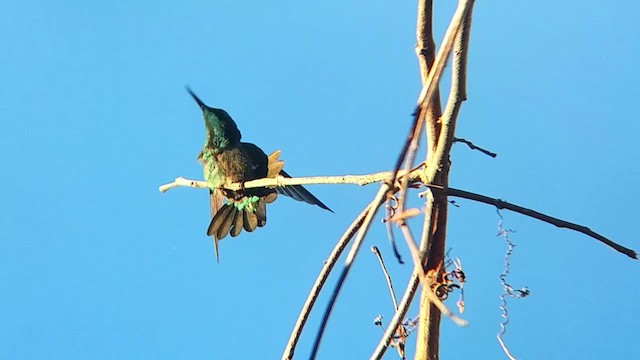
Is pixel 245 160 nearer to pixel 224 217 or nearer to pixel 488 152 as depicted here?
pixel 224 217

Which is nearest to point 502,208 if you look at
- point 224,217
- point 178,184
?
point 178,184

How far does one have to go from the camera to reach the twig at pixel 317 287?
Answer: 1196 mm

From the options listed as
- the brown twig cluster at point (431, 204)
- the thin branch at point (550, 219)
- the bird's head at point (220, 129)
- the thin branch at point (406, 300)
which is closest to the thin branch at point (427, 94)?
the brown twig cluster at point (431, 204)

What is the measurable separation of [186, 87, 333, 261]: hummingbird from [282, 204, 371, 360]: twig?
4.56 ft

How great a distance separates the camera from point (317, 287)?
1.21 metres

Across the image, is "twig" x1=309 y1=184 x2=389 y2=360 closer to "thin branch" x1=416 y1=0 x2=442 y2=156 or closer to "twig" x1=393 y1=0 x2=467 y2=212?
"twig" x1=393 y1=0 x2=467 y2=212

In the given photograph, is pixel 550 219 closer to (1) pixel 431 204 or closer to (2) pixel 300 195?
(1) pixel 431 204

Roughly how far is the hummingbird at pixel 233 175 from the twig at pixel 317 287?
1389 millimetres

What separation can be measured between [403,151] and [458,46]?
394mm

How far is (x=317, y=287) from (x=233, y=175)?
199 centimetres

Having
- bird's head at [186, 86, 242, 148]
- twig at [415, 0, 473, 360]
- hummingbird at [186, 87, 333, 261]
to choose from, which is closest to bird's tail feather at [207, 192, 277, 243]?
hummingbird at [186, 87, 333, 261]

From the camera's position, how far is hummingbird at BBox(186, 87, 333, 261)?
283cm

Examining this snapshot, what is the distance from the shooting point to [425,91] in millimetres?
663

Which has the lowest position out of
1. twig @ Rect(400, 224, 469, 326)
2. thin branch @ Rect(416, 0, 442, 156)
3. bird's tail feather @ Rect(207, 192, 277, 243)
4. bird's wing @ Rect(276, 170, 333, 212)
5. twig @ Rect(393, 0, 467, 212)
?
twig @ Rect(400, 224, 469, 326)
